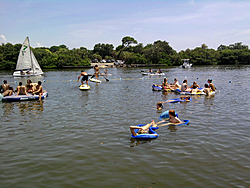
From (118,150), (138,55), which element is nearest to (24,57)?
(118,150)

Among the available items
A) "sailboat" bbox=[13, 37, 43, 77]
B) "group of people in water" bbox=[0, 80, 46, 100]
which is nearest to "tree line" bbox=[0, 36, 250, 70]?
"sailboat" bbox=[13, 37, 43, 77]

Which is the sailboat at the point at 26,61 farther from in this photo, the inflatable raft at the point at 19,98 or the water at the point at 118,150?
the water at the point at 118,150

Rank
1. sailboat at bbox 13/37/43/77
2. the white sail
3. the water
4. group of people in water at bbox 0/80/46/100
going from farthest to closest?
sailboat at bbox 13/37/43/77, the white sail, group of people in water at bbox 0/80/46/100, the water

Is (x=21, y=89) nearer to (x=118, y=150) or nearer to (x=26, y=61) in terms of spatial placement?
(x=118, y=150)

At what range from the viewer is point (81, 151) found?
9117mm

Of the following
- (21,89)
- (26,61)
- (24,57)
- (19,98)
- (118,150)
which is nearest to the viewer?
(118,150)

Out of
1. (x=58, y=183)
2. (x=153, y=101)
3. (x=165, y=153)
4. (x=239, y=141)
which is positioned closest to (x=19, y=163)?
(x=58, y=183)

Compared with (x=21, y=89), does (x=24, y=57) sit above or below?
above

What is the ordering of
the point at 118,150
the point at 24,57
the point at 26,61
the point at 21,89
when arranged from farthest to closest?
1. the point at 26,61
2. the point at 24,57
3. the point at 21,89
4. the point at 118,150

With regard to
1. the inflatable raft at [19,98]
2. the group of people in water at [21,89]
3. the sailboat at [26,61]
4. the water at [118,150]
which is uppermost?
the sailboat at [26,61]

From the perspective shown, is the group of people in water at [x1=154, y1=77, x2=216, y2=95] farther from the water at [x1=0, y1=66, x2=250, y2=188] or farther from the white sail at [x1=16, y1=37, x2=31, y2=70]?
the white sail at [x1=16, y1=37, x2=31, y2=70]

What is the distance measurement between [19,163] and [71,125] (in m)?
4.48

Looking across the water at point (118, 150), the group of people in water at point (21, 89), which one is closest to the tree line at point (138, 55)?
the group of people in water at point (21, 89)

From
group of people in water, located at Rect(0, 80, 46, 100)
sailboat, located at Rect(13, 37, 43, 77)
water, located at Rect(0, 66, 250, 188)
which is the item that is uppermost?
sailboat, located at Rect(13, 37, 43, 77)
